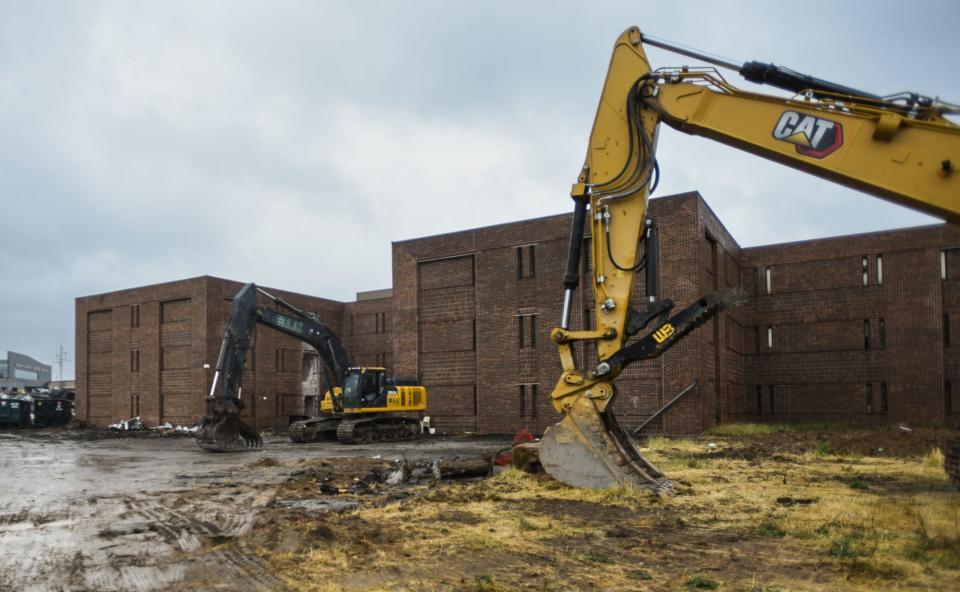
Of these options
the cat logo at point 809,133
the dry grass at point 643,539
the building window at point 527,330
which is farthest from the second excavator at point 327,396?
the cat logo at point 809,133

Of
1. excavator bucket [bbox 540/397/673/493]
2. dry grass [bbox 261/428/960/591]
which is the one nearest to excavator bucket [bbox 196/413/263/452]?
dry grass [bbox 261/428/960/591]

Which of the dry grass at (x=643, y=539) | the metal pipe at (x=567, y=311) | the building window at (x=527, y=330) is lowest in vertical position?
the dry grass at (x=643, y=539)

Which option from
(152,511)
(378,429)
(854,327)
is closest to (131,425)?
(378,429)

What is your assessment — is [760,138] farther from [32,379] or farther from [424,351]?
[32,379]

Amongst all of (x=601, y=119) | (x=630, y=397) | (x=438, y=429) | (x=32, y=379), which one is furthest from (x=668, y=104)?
(x=32, y=379)

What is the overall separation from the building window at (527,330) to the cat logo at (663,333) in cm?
2198

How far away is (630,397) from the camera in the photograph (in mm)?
30562

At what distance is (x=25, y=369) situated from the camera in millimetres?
101938

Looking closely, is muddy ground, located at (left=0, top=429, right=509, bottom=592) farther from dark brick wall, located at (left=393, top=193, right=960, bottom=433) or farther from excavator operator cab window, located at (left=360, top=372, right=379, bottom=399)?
dark brick wall, located at (left=393, top=193, right=960, bottom=433)

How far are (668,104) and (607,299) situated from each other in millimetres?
3032

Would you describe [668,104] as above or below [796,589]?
above

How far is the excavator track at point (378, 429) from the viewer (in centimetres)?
2831

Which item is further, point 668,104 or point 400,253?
point 400,253

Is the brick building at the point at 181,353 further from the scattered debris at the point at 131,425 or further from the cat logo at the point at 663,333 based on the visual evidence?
the cat logo at the point at 663,333
